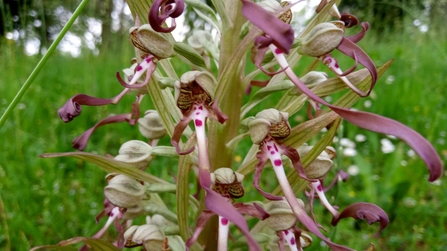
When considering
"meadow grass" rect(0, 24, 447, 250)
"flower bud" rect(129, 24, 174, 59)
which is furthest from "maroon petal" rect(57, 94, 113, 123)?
"meadow grass" rect(0, 24, 447, 250)

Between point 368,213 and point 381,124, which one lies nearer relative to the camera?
point 381,124

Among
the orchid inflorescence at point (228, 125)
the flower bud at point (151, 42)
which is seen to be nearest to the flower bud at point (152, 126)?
the orchid inflorescence at point (228, 125)

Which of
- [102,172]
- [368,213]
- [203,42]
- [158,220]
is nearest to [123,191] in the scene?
[158,220]

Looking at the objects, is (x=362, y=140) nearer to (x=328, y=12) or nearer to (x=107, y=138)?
(x=107, y=138)

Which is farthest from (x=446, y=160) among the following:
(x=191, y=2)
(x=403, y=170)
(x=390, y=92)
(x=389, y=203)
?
(x=191, y=2)

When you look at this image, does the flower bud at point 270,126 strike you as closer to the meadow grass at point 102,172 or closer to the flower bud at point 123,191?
the flower bud at point 123,191

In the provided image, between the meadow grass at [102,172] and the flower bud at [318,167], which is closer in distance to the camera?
the flower bud at [318,167]

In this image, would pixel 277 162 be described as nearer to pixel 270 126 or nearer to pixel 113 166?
pixel 270 126
